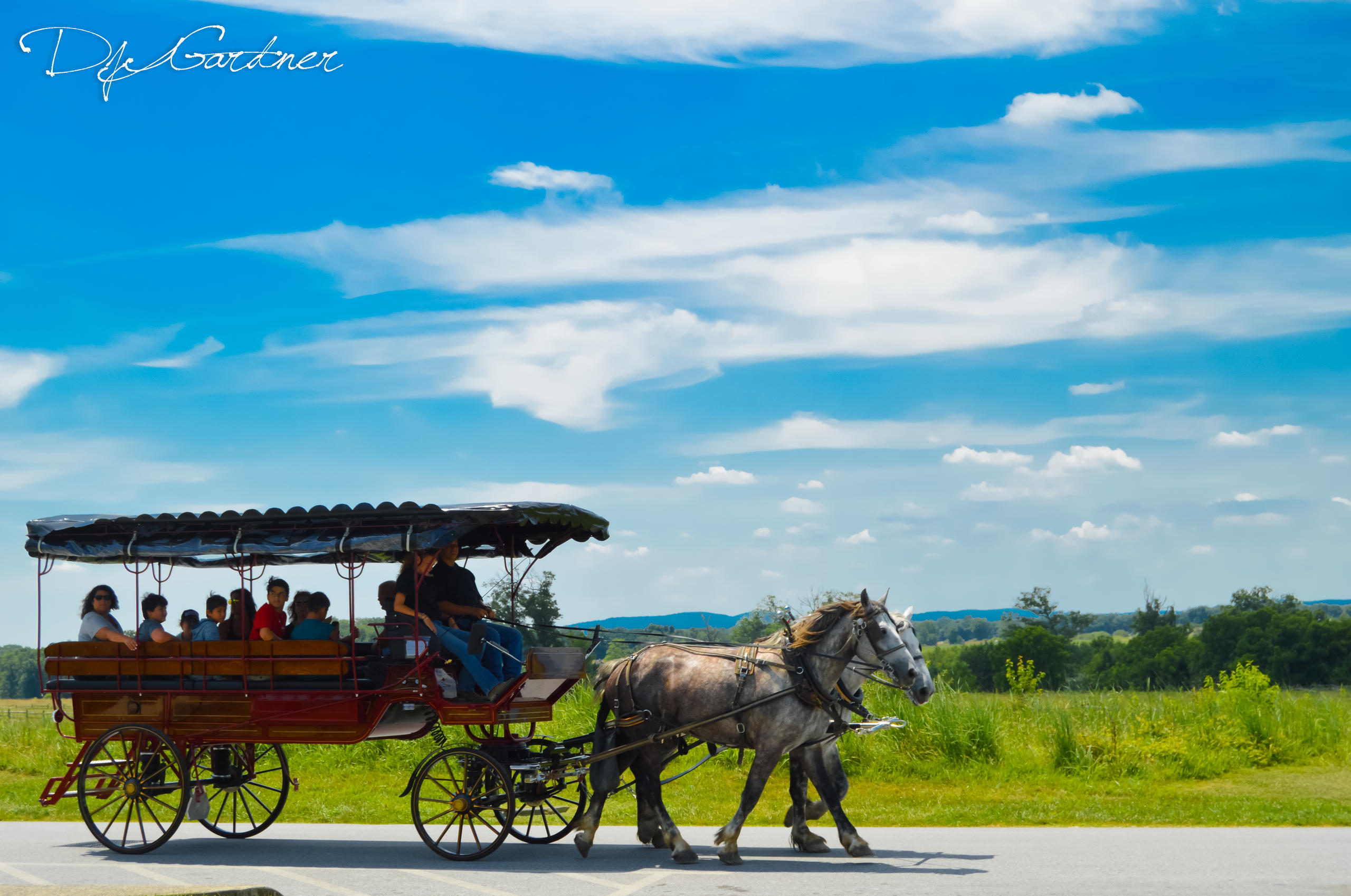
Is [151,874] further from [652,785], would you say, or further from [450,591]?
[652,785]

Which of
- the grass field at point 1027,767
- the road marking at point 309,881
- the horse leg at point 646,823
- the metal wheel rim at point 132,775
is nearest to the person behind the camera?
the road marking at point 309,881

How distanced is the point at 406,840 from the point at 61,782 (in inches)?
133

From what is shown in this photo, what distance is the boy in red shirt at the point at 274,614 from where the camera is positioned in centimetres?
1184

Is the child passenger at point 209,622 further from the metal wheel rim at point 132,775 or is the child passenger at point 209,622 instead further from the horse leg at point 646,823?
A: the horse leg at point 646,823

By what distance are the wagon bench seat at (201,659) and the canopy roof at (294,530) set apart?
2.76 feet

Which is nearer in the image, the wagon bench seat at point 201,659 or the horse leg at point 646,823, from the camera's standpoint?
the wagon bench seat at point 201,659

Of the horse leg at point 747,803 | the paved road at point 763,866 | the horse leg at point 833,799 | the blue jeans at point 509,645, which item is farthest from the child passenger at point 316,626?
the horse leg at point 833,799

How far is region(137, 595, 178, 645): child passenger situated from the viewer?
11945mm

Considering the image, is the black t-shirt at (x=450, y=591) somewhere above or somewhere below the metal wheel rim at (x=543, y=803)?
above

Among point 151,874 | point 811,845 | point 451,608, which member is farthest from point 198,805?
point 811,845

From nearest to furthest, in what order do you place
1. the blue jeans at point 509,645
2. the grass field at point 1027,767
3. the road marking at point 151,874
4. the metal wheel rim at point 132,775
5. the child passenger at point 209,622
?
the road marking at point 151,874
the blue jeans at point 509,645
the metal wheel rim at point 132,775
the child passenger at point 209,622
the grass field at point 1027,767

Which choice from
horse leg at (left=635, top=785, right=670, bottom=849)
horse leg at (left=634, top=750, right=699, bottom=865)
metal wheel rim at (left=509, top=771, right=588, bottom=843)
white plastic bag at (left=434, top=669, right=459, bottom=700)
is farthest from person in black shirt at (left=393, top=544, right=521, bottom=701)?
horse leg at (left=635, top=785, right=670, bottom=849)

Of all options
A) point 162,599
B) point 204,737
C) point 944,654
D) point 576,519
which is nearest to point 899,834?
point 576,519

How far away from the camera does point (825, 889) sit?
30.2ft
